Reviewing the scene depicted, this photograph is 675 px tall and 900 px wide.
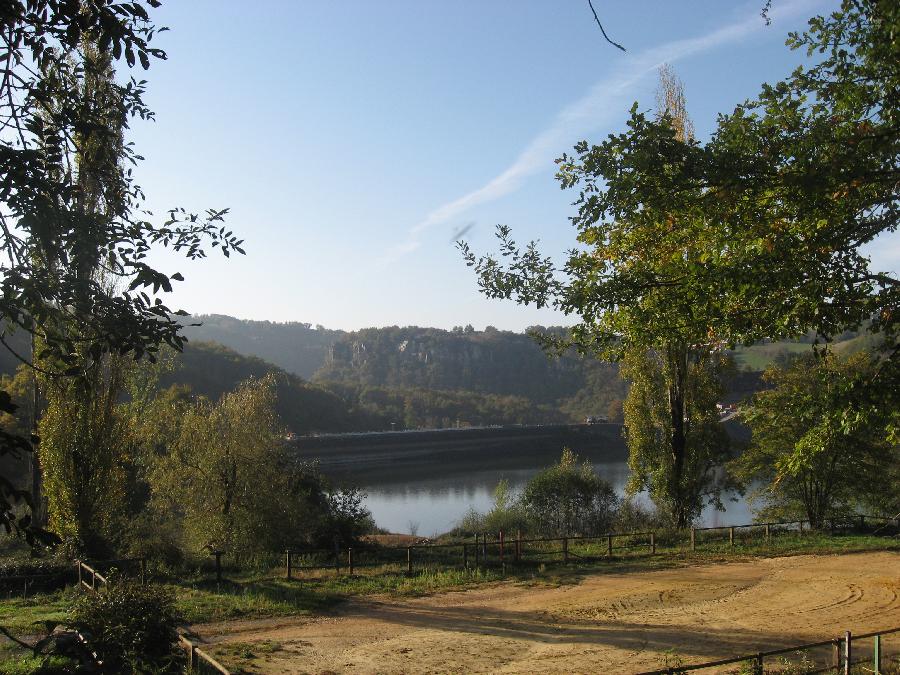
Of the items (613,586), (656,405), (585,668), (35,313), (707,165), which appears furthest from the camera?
(656,405)

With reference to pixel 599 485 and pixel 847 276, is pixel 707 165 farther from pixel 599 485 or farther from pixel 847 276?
pixel 599 485

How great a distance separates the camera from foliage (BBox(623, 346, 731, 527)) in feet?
80.5

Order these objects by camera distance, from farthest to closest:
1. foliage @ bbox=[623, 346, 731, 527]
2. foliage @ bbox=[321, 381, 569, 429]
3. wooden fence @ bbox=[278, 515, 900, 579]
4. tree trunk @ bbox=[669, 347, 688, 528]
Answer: foliage @ bbox=[321, 381, 569, 429], foliage @ bbox=[623, 346, 731, 527], tree trunk @ bbox=[669, 347, 688, 528], wooden fence @ bbox=[278, 515, 900, 579]

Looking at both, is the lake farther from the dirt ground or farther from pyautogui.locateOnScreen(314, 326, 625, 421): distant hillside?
pyautogui.locateOnScreen(314, 326, 625, 421): distant hillside

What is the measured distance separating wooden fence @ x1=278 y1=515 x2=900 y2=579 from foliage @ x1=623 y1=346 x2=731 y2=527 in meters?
1.79

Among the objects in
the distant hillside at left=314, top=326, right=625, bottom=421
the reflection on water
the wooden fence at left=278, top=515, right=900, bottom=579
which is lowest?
the reflection on water

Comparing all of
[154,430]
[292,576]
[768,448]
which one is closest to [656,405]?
[768,448]

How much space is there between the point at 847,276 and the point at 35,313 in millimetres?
6912

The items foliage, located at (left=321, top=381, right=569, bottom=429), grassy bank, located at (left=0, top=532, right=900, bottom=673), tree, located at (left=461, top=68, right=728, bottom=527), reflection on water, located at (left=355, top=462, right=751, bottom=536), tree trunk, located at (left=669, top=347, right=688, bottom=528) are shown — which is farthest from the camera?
foliage, located at (left=321, top=381, right=569, bottom=429)

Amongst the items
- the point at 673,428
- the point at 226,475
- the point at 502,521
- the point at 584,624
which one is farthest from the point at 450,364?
the point at 584,624

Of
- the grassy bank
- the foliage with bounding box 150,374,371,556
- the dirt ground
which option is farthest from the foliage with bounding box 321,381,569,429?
the dirt ground

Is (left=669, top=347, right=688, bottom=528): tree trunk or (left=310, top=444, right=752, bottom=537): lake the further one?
(left=310, top=444, right=752, bottom=537): lake

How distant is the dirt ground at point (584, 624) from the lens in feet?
34.2

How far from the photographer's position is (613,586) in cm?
1534
